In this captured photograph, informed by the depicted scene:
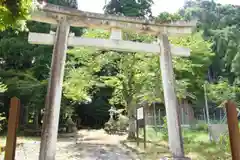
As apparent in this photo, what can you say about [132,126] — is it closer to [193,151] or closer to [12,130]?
[193,151]

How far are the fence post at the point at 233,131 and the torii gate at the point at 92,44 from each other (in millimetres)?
3487

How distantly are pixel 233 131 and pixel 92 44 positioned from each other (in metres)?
4.35

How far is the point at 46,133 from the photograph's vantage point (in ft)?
16.5

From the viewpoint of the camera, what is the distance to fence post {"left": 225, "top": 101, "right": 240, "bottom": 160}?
234 centimetres

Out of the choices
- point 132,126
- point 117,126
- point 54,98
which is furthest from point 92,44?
point 117,126

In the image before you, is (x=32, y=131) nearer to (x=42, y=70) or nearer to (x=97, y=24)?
(x=42, y=70)

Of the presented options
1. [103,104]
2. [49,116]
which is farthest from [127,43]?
[103,104]

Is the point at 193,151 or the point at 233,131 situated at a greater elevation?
the point at 233,131

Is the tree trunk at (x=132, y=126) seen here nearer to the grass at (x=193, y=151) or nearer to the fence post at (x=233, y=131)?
the grass at (x=193, y=151)

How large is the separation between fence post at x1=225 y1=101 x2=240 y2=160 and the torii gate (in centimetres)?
349

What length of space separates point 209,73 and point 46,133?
69.4 feet

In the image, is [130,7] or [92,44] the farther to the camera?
[130,7]

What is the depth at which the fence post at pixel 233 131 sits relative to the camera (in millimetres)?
2344

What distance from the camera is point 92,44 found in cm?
605
